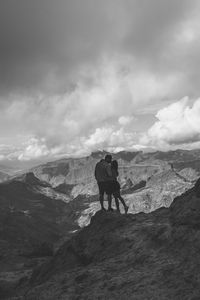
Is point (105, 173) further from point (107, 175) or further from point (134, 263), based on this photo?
point (134, 263)

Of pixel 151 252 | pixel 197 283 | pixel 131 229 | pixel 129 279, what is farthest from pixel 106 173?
pixel 197 283

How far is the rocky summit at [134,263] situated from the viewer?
16016 millimetres

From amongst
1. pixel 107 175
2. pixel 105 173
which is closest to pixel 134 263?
pixel 107 175

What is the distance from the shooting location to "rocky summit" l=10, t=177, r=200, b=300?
16016 mm

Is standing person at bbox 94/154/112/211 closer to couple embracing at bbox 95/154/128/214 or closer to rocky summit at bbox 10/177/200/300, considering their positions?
couple embracing at bbox 95/154/128/214

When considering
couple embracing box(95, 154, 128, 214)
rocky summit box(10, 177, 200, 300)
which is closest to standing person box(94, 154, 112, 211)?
couple embracing box(95, 154, 128, 214)

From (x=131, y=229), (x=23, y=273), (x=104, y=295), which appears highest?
(x=131, y=229)

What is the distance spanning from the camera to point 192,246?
18266mm

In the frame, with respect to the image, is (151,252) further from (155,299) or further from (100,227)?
(100,227)

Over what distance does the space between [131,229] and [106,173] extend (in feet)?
24.2

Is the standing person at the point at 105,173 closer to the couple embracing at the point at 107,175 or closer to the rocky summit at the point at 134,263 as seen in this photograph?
the couple embracing at the point at 107,175

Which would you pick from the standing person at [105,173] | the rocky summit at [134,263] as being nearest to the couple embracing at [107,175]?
the standing person at [105,173]

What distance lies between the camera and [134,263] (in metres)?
19.3

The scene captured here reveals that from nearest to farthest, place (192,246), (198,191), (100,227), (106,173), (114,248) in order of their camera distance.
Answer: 1. (192,246)
2. (114,248)
3. (198,191)
4. (100,227)
5. (106,173)
